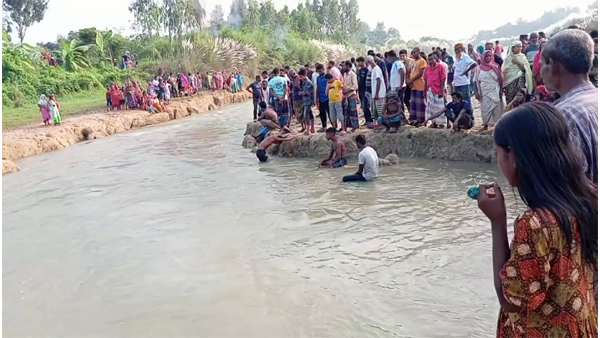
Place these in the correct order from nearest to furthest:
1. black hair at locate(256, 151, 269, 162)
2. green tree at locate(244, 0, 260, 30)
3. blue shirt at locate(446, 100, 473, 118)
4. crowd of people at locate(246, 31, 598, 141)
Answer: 1. crowd of people at locate(246, 31, 598, 141)
2. blue shirt at locate(446, 100, 473, 118)
3. black hair at locate(256, 151, 269, 162)
4. green tree at locate(244, 0, 260, 30)

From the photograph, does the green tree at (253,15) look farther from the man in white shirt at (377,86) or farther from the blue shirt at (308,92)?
the man in white shirt at (377,86)

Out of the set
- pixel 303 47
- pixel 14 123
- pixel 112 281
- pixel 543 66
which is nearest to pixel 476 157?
pixel 112 281

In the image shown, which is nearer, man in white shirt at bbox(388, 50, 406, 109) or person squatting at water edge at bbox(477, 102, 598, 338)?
person squatting at water edge at bbox(477, 102, 598, 338)

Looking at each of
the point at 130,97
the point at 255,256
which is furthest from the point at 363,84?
the point at 130,97

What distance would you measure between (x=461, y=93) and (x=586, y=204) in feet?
26.1

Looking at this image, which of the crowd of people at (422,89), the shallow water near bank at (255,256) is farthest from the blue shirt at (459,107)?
the shallow water near bank at (255,256)

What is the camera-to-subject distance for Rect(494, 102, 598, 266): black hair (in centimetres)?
153

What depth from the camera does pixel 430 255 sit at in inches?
214

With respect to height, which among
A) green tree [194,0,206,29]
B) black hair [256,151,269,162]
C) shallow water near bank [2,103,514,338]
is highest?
green tree [194,0,206,29]

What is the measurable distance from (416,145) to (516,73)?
2.16 meters

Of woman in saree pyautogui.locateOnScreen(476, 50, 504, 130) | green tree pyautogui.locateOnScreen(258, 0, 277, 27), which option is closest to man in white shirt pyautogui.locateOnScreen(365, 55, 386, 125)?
woman in saree pyautogui.locateOnScreen(476, 50, 504, 130)

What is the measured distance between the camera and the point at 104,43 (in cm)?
3028

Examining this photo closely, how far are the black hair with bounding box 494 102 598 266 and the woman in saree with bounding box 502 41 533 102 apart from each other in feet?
24.0

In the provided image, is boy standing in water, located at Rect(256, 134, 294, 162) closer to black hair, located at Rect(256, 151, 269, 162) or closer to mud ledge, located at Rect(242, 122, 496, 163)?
black hair, located at Rect(256, 151, 269, 162)
